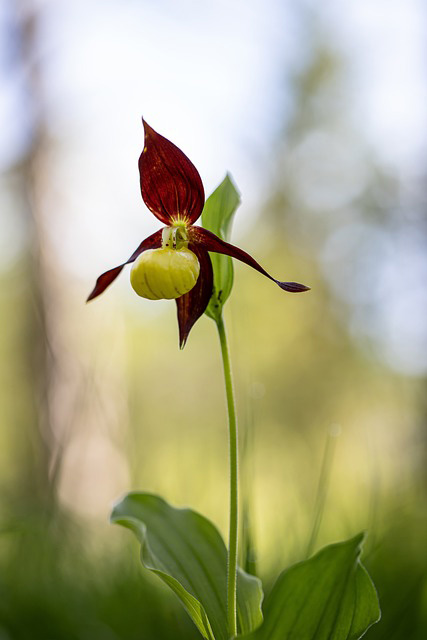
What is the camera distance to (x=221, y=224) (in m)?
0.97

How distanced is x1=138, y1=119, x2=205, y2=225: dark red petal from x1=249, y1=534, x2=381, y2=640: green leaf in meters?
0.58

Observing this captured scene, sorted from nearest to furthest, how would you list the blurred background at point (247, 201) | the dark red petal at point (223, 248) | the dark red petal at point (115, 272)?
the dark red petal at point (223, 248) → the dark red petal at point (115, 272) → the blurred background at point (247, 201)

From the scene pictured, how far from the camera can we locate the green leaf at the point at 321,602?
750 millimetres

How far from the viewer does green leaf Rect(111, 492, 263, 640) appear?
0.90 meters

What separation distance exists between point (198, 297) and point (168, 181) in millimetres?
203

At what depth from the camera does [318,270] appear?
9352 millimetres

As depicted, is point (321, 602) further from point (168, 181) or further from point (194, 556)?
point (168, 181)

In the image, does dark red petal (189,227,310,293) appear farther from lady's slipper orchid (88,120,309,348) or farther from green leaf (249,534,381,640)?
green leaf (249,534,381,640)

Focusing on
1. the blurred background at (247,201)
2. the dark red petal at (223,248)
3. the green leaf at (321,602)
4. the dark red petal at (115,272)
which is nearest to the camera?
the green leaf at (321,602)

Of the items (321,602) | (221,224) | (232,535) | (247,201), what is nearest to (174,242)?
(221,224)

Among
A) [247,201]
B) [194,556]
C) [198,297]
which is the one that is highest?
[247,201]

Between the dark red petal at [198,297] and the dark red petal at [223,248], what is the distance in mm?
17

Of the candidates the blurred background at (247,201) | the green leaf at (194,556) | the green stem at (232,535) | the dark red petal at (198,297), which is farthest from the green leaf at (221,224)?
the blurred background at (247,201)

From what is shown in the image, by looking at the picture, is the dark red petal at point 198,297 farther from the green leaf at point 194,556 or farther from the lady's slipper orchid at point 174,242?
the green leaf at point 194,556
